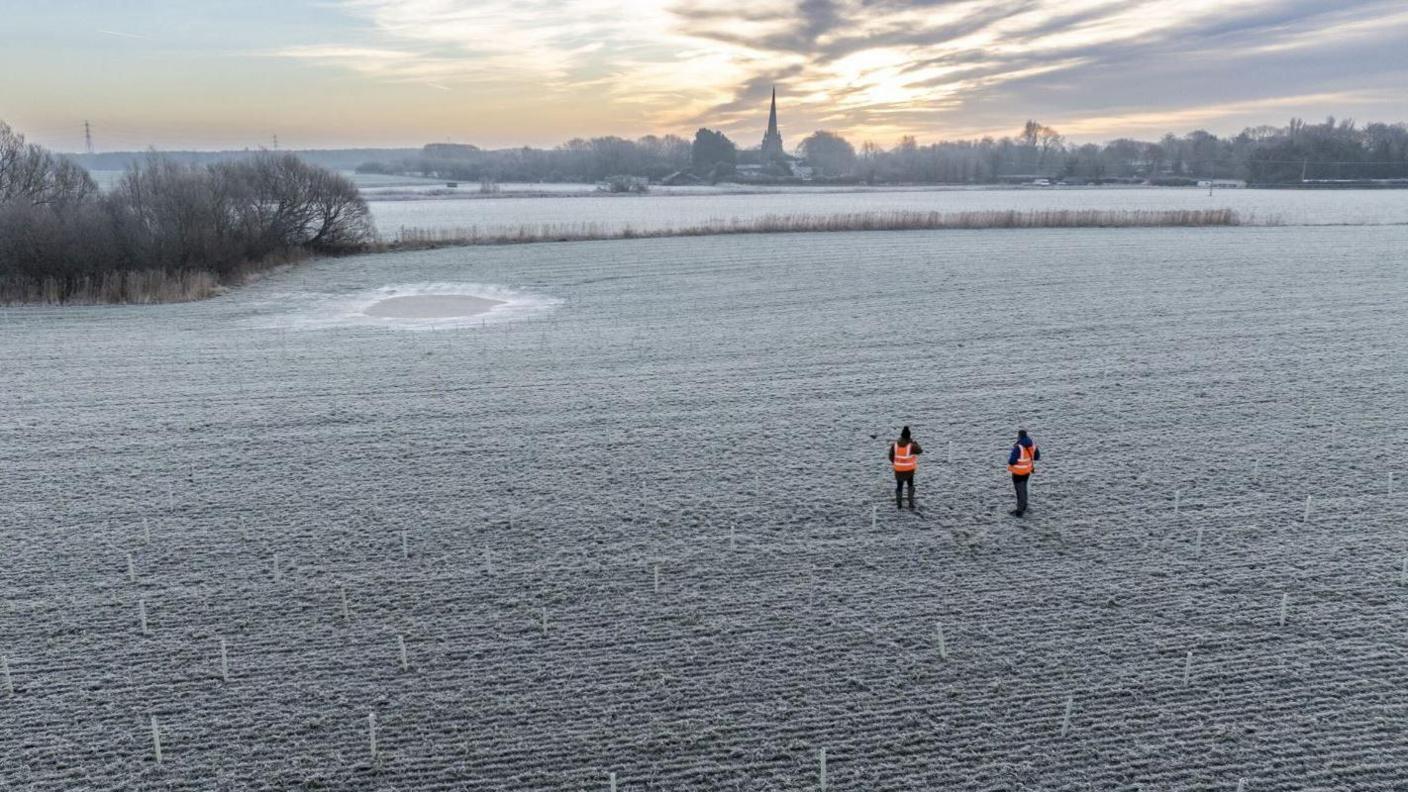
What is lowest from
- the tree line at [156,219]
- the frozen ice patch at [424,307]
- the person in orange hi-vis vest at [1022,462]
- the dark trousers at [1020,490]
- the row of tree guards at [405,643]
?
the row of tree guards at [405,643]

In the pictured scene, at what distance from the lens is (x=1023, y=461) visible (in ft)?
51.1

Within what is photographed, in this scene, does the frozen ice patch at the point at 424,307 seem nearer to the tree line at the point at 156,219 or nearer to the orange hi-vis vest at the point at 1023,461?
the tree line at the point at 156,219

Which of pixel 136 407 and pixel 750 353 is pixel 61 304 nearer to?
pixel 136 407

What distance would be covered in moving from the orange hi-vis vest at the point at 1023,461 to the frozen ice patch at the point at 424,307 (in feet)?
84.4

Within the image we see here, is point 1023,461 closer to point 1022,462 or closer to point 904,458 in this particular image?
point 1022,462

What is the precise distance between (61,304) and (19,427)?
25.6 metres

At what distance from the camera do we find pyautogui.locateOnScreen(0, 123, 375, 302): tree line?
44.5 meters

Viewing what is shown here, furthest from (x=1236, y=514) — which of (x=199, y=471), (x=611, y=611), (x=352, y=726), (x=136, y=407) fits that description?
(x=136, y=407)

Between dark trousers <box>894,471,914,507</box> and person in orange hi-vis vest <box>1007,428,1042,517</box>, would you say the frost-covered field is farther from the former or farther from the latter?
person in orange hi-vis vest <box>1007,428,1042,517</box>

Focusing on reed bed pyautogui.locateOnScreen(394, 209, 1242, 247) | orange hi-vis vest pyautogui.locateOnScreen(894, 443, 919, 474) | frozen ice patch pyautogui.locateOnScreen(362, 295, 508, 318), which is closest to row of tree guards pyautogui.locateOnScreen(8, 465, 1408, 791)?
orange hi-vis vest pyautogui.locateOnScreen(894, 443, 919, 474)

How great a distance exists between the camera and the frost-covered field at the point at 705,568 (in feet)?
32.2

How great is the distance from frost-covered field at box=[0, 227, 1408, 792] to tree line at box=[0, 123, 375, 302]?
1762 cm

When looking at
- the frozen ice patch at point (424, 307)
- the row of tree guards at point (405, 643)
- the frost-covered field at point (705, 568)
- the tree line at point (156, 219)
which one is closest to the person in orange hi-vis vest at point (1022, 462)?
the frost-covered field at point (705, 568)

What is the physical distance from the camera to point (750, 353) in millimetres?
30547
